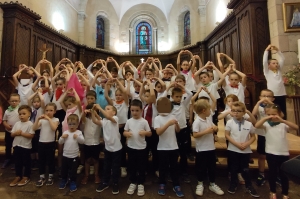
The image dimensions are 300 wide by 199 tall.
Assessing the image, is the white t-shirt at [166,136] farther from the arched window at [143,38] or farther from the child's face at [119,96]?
the arched window at [143,38]

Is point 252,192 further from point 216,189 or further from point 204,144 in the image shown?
point 204,144

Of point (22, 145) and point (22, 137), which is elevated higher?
point (22, 137)

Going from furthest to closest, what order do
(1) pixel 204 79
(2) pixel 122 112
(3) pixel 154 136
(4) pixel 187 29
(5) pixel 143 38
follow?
(5) pixel 143 38, (4) pixel 187 29, (1) pixel 204 79, (2) pixel 122 112, (3) pixel 154 136

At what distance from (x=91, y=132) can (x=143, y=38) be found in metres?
10.6

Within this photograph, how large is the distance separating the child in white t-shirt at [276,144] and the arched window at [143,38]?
410 inches

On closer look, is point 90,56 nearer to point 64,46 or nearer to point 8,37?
point 64,46

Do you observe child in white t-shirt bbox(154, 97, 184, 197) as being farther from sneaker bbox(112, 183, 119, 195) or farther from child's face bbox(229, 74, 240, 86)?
child's face bbox(229, 74, 240, 86)

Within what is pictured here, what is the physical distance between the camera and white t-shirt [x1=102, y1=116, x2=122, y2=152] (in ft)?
7.80

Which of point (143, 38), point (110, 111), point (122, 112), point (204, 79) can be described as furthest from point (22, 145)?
point (143, 38)

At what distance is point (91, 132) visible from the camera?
2.56 meters

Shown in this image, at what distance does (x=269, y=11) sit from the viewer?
4457 mm

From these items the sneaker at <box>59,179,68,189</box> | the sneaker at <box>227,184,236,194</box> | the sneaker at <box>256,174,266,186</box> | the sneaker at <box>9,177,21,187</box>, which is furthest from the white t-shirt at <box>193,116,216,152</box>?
the sneaker at <box>9,177,21,187</box>

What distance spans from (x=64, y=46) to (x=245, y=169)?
26.3ft

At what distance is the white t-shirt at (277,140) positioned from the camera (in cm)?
207
